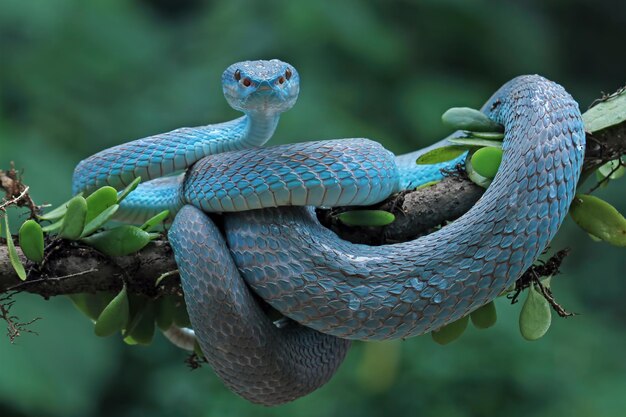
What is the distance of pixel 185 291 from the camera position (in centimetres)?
155

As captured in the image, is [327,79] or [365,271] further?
[327,79]

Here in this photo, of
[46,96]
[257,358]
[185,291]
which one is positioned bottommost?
[46,96]

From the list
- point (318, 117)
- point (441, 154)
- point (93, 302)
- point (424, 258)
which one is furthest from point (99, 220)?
point (318, 117)

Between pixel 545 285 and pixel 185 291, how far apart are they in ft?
2.72

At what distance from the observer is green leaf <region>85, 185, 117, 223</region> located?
5.41ft

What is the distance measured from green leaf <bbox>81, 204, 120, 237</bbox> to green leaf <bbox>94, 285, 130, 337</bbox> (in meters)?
0.15

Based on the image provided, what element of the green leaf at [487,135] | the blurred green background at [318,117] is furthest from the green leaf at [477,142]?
the blurred green background at [318,117]

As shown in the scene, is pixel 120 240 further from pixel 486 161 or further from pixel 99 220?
pixel 486 161

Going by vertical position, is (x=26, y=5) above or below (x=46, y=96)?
above

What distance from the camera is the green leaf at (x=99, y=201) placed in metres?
1.65

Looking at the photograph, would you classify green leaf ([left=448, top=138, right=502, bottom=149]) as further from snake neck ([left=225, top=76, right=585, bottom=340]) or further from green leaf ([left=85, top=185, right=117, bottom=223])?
green leaf ([left=85, top=185, right=117, bottom=223])

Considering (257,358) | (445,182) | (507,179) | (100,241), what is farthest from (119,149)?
(507,179)

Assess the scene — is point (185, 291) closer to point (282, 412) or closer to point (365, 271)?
point (365, 271)

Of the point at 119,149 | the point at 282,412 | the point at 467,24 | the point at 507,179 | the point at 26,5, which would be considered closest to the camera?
the point at 507,179
